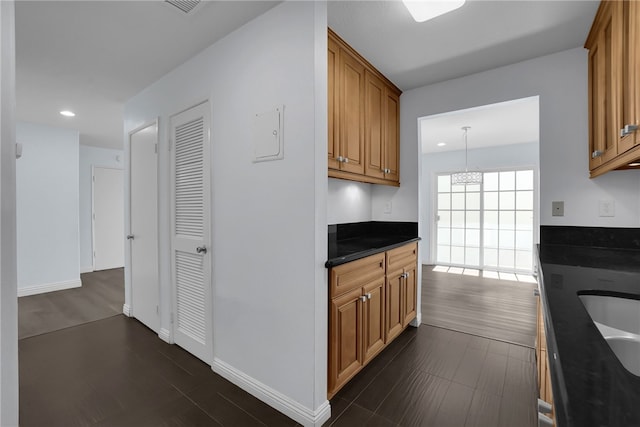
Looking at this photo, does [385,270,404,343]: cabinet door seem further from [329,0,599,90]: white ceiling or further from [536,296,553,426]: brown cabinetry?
[329,0,599,90]: white ceiling

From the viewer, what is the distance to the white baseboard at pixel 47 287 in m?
4.01

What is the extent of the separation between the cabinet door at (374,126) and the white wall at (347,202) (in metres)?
0.39

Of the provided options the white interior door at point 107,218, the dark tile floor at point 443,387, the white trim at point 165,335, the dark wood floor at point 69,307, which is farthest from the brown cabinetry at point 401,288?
the white interior door at point 107,218

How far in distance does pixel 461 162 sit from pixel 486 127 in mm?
1670

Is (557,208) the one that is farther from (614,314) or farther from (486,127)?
(486,127)

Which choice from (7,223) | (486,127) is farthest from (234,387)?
(486,127)

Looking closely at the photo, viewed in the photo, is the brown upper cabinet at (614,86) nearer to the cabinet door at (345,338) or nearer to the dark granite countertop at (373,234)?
the dark granite countertop at (373,234)

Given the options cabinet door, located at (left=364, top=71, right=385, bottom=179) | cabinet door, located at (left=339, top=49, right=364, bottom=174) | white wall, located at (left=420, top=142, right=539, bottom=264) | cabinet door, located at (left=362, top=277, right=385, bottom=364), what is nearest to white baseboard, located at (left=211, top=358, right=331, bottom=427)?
cabinet door, located at (left=362, top=277, right=385, bottom=364)

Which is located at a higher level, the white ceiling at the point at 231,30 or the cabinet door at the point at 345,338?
the white ceiling at the point at 231,30

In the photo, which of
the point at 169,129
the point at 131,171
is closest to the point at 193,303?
the point at 169,129

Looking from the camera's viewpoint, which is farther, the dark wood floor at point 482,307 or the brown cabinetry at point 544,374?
the dark wood floor at point 482,307

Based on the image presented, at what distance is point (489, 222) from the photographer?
225 inches

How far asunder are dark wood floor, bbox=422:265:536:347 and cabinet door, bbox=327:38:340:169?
7.12 ft

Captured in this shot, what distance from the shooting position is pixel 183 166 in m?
2.48
